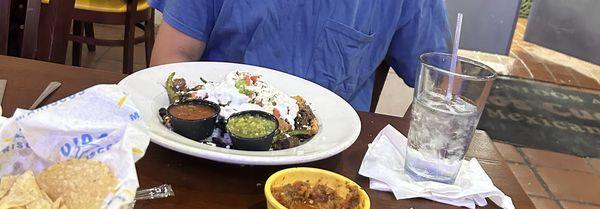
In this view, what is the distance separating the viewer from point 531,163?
9.80 feet

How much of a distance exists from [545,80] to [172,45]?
3.78 m

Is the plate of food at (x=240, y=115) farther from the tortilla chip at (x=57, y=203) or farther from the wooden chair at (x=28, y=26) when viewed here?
the wooden chair at (x=28, y=26)

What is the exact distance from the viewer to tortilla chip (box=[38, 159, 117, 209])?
0.61 m

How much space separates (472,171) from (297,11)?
589 mm

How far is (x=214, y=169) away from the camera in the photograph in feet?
3.06

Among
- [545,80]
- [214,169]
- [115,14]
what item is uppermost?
[214,169]

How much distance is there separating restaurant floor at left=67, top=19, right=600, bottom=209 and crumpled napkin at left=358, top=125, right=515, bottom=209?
1735 mm

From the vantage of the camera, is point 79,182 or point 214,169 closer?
point 79,182

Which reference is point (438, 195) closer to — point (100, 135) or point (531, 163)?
point (100, 135)

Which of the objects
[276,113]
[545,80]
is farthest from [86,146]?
[545,80]

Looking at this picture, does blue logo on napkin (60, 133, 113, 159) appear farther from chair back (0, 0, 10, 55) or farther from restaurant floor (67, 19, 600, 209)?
restaurant floor (67, 19, 600, 209)

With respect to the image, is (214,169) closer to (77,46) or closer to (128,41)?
(128,41)

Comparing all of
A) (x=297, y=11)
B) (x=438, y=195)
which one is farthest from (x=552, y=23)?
(x=438, y=195)

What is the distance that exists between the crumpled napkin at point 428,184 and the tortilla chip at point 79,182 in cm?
46
